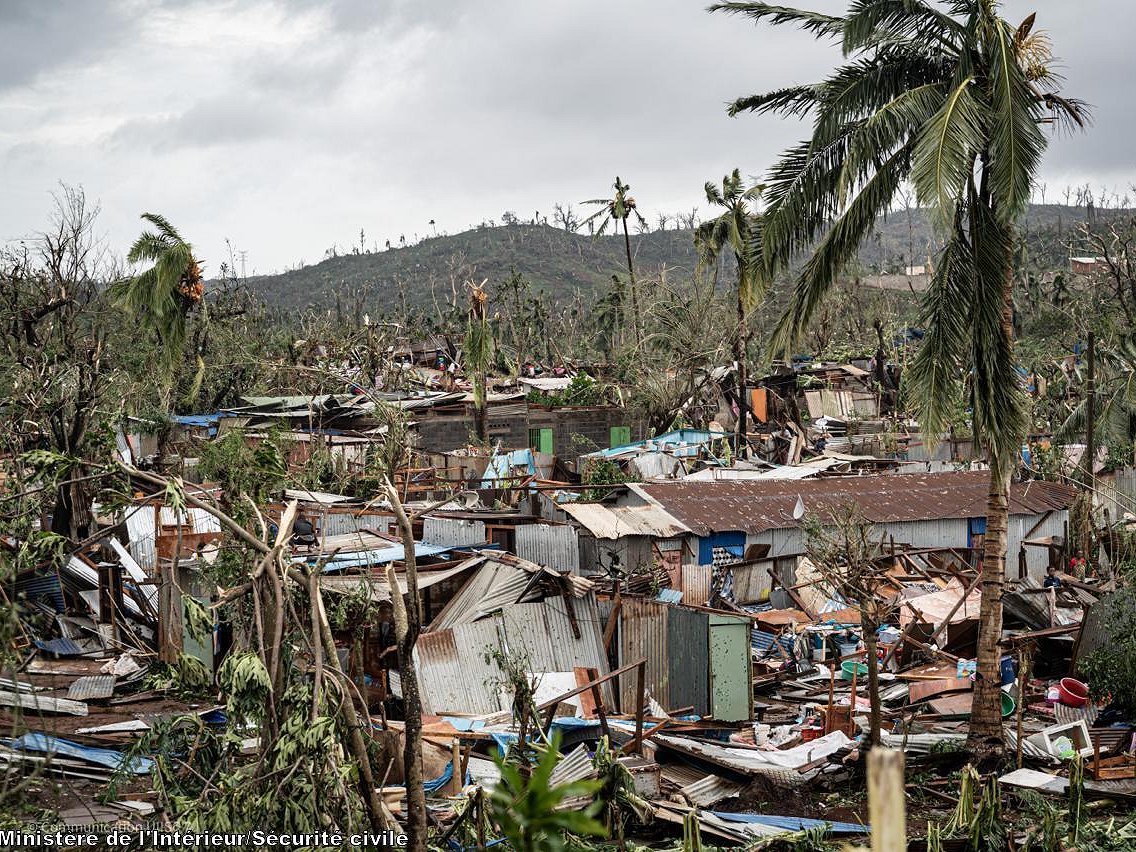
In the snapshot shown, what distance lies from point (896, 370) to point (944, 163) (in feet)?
103

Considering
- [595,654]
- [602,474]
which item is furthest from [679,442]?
[595,654]

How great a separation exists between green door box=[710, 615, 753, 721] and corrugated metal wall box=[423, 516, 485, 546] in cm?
568

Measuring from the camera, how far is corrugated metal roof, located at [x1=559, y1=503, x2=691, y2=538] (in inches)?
691

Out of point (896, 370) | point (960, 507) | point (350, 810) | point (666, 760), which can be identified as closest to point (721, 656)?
point (666, 760)

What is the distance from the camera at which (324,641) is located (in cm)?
723

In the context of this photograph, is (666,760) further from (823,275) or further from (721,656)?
(823,275)

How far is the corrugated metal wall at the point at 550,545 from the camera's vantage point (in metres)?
17.7

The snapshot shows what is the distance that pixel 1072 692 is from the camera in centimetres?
1314

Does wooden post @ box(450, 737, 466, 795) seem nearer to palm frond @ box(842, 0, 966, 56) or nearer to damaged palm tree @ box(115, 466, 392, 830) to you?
damaged palm tree @ box(115, 466, 392, 830)

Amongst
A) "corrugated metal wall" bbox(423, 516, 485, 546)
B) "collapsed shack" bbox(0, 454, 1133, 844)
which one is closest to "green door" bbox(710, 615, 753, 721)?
"collapsed shack" bbox(0, 454, 1133, 844)

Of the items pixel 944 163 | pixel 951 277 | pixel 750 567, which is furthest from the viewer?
pixel 750 567

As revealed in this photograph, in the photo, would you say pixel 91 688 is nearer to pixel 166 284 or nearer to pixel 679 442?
pixel 166 284

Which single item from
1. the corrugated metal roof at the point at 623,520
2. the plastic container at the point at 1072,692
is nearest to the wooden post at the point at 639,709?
the plastic container at the point at 1072,692

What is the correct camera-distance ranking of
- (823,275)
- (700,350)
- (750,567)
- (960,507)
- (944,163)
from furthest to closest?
(700,350)
(960,507)
(750,567)
(823,275)
(944,163)
